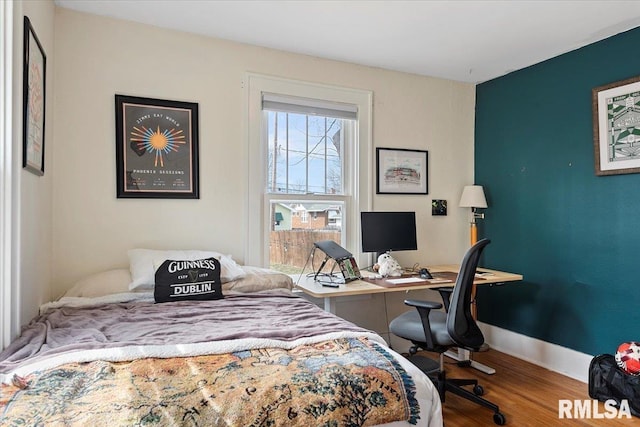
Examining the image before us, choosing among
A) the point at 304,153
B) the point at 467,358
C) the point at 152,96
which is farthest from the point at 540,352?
the point at 152,96

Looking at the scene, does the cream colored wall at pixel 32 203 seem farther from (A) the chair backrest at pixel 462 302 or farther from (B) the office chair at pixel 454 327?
(A) the chair backrest at pixel 462 302

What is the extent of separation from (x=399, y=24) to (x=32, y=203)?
253 centimetres

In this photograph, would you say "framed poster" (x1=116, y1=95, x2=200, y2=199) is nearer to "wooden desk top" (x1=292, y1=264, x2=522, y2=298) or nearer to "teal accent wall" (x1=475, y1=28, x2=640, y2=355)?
"wooden desk top" (x1=292, y1=264, x2=522, y2=298)

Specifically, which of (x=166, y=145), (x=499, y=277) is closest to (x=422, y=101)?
(x=499, y=277)

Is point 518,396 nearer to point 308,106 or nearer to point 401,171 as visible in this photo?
point 401,171

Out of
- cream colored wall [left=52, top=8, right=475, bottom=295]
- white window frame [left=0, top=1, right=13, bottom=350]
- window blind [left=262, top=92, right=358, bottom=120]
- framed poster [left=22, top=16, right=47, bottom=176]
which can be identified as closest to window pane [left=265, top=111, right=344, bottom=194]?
window blind [left=262, top=92, right=358, bottom=120]

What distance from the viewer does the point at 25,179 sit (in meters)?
1.93

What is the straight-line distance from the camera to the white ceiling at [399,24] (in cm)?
253

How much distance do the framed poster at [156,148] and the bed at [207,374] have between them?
42.7 inches

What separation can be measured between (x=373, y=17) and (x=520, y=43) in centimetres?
125

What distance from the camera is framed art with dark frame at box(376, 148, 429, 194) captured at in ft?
12.0

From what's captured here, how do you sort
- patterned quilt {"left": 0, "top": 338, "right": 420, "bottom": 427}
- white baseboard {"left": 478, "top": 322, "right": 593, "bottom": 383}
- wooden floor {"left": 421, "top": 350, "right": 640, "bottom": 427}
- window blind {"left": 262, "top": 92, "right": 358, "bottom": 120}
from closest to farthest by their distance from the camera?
patterned quilt {"left": 0, "top": 338, "right": 420, "bottom": 427}
wooden floor {"left": 421, "top": 350, "right": 640, "bottom": 427}
white baseboard {"left": 478, "top": 322, "right": 593, "bottom": 383}
window blind {"left": 262, "top": 92, "right": 358, "bottom": 120}

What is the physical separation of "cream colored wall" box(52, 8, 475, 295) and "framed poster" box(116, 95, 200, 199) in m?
0.06

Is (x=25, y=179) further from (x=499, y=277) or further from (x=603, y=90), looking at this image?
(x=603, y=90)
